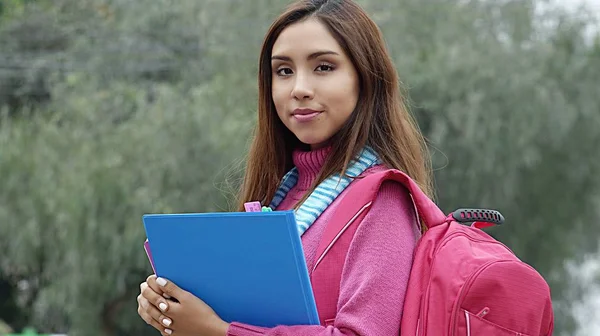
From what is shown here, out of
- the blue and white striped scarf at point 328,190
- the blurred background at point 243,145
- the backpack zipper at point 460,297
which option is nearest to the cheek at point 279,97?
the blue and white striped scarf at point 328,190

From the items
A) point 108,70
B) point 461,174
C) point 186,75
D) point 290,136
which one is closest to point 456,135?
point 461,174

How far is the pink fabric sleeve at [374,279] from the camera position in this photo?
4.49 feet

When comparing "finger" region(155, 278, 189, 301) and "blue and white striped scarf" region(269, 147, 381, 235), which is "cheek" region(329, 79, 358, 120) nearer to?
"blue and white striped scarf" region(269, 147, 381, 235)

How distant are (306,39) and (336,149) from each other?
18 centimetres

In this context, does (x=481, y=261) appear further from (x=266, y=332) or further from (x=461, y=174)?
(x=461, y=174)

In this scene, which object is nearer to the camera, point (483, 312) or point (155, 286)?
point (483, 312)

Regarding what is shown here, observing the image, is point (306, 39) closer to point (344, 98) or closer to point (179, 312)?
point (344, 98)

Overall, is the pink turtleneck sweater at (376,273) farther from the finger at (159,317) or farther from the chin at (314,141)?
the chin at (314,141)

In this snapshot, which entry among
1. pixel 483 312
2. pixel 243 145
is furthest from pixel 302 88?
pixel 243 145

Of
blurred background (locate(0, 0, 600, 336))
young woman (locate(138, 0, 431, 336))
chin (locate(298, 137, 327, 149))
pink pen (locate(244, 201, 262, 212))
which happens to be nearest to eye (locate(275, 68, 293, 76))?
young woman (locate(138, 0, 431, 336))

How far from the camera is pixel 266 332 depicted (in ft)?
4.61

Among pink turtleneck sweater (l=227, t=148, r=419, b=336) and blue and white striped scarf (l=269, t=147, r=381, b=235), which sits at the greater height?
blue and white striped scarf (l=269, t=147, r=381, b=235)

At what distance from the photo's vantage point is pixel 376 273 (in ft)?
4.54

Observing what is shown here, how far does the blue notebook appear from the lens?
1366 mm
